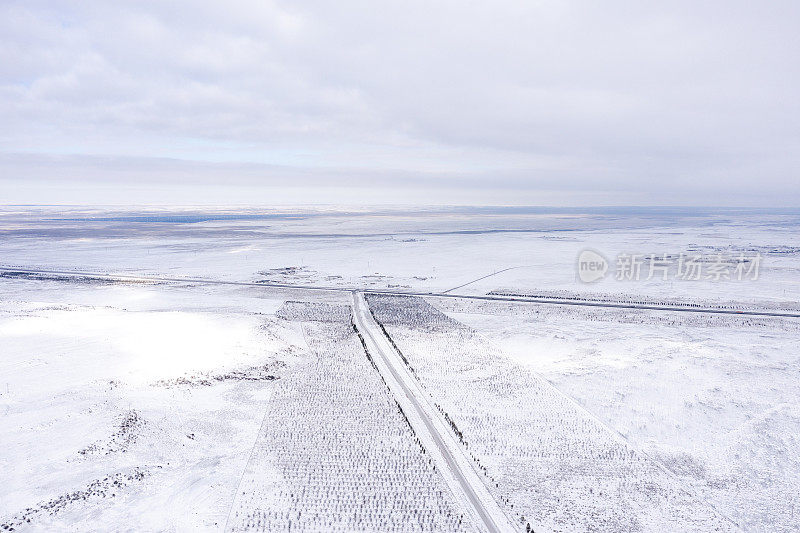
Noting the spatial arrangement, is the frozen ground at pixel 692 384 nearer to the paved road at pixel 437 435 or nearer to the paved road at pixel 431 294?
the paved road at pixel 431 294

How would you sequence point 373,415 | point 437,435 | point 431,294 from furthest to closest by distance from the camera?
point 431,294
point 373,415
point 437,435

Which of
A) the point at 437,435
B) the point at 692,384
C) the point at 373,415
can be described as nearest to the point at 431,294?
the point at 692,384

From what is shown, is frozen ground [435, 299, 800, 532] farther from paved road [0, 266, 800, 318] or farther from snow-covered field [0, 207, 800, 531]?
paved road [0, 266, 800, 318]

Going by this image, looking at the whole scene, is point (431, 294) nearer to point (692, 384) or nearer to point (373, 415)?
point (692, 384)

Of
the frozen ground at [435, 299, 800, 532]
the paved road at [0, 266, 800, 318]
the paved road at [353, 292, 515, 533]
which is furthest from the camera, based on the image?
the paved road at [0, 266, 800, 318]

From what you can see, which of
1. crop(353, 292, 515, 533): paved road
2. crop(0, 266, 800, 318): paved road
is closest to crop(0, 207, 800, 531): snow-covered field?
crop(353, 292, 515, 533): paved road

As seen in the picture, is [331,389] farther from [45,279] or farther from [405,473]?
[45,279]

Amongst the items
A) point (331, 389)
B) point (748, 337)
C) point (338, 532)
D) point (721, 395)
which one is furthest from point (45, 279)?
point (748, 337)
